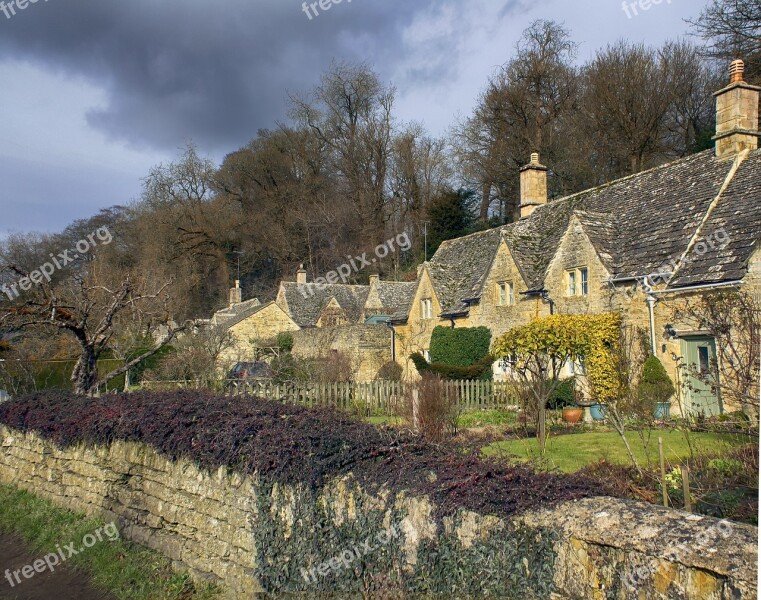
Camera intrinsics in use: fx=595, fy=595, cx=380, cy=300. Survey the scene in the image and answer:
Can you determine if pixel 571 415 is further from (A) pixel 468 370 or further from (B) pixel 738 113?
(B) pixel 738 113

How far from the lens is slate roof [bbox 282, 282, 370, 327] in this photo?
43.8 metres

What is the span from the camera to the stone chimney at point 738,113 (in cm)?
1888

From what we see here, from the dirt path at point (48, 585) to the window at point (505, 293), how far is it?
1898cm

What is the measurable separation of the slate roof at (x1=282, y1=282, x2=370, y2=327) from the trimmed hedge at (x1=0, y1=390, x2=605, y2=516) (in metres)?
33.8

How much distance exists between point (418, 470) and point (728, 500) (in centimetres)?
329

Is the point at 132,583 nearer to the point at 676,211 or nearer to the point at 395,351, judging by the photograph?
the point at 676,211

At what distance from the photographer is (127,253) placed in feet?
176

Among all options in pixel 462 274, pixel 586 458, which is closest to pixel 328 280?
pixel 462 274

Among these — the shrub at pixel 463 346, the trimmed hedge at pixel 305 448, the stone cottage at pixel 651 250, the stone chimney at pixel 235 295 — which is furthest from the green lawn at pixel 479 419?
the stone chimney at pixel 235 295

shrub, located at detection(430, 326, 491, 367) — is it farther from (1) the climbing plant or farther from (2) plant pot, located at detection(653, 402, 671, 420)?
(2) plant pot, located at detection(653, 402, 671, 420)

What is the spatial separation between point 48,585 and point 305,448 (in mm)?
4313

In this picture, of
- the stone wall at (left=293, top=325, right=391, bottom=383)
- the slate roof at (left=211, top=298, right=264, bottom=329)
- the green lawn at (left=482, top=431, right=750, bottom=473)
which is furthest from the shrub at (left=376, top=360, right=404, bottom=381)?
the green lawn at (left=482, top=431, right=750, bottom=473)

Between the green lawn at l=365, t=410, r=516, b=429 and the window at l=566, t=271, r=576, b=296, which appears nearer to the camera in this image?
the green lawn at l=365, t=410, r=516, b=429

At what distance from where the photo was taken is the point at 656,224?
19.5m
